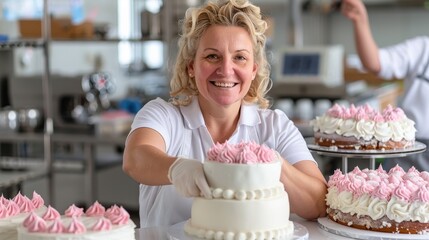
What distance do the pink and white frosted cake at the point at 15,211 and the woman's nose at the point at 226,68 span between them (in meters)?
0.57

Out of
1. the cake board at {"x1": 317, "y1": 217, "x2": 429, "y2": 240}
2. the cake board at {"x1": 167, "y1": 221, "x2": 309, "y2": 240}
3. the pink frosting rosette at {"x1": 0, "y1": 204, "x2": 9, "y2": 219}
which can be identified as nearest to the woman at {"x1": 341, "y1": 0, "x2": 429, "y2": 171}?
the cake board at {"x1": 317, "y1": 217, "x2": 429, "y2": 240}

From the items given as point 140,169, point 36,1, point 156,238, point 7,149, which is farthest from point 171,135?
point 36,1

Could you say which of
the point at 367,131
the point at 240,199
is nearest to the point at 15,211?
the point at 240,199

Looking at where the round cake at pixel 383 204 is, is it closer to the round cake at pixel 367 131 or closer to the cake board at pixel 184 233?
the cake board at pixel 184 233

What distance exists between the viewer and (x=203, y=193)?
147cm

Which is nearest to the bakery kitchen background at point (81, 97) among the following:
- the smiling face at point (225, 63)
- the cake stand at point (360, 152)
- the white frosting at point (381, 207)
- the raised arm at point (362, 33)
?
the raised arm at point (362, 33)

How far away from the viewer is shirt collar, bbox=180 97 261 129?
2010 mm

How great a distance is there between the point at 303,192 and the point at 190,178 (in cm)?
45

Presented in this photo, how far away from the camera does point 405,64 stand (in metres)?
3.29

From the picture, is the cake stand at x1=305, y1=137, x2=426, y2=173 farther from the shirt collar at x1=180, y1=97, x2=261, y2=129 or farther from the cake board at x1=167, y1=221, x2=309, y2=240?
the cake board at x1=167, y1=221, x2=309, y2=240

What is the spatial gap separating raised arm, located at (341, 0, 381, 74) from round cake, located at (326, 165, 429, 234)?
57.8 inches

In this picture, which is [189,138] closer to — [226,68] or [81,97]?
[226,68]

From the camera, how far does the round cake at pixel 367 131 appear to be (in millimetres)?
2471

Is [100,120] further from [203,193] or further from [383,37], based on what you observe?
[383,37]
